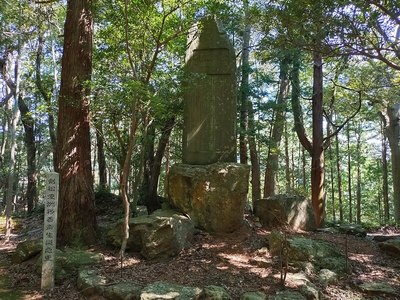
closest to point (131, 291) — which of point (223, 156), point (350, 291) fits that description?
point (350, 291)

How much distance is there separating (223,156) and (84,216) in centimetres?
297

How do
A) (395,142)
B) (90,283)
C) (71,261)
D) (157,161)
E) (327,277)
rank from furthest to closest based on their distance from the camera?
(395,142)
(157,161)
(71,261)
(327,277)
(90,283)

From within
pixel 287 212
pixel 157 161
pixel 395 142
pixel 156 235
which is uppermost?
pixel 395 142

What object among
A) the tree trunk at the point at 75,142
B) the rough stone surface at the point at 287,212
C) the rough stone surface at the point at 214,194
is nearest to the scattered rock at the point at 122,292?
the tree trunk at the point at 75,142

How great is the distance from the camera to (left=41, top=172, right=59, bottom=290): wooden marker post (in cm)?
477

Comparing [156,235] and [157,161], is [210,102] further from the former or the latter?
[156,235]

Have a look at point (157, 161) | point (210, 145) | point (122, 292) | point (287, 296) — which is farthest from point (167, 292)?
point (157, 161)

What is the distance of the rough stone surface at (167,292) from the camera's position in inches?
161

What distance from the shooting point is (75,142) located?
6277mm

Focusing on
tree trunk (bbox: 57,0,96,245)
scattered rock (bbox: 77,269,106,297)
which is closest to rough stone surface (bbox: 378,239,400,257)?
scattered rock (bbox: 77,269,106,297)

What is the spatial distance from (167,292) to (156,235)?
1510 mm

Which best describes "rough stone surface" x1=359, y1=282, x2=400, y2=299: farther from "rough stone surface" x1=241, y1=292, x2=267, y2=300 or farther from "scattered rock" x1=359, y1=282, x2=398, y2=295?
"rough stone surface" x1=241, y1=292, x2=267, y2=300

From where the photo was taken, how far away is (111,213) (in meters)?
9.59

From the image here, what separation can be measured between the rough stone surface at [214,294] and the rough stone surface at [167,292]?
0.07m
